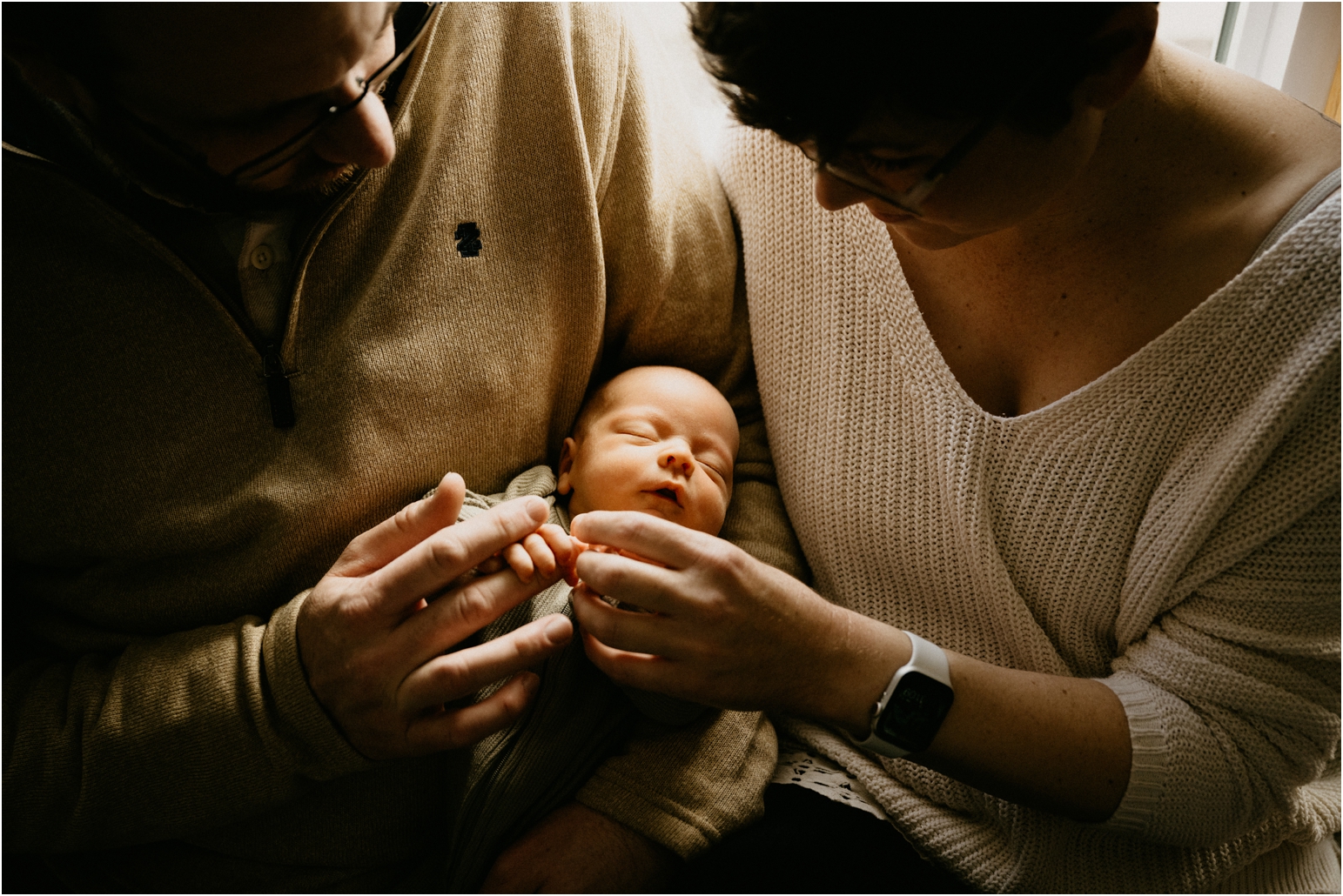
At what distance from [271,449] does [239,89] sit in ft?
1.56

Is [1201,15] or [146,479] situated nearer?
[146,479]

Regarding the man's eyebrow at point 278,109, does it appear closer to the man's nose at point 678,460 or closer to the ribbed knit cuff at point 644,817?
the man's nose at point 678,460

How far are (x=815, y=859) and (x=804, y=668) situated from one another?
0.30m

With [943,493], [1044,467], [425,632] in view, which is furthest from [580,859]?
[1044,467]

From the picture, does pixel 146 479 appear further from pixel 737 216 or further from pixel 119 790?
pixel 737 216

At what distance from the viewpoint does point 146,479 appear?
43.4 inches

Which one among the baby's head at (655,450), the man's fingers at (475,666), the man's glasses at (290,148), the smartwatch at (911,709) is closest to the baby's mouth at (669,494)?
the baby's head at (655,450)

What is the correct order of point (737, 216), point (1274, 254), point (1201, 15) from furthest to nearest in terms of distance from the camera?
point (1201, 15) < point (737, 216) < point (1274, 254)

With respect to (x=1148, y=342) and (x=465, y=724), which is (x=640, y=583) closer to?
(x=465, y=724)

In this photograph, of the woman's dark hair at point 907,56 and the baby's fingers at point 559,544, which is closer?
the woman's dark hair at point 907,56

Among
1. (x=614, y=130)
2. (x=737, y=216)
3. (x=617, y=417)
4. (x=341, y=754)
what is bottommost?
(x=341, y=754)

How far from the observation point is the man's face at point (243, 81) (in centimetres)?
82

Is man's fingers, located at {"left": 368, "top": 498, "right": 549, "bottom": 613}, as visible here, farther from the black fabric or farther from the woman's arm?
the black fabric

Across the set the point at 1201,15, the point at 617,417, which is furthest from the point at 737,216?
the point at 1201,15
